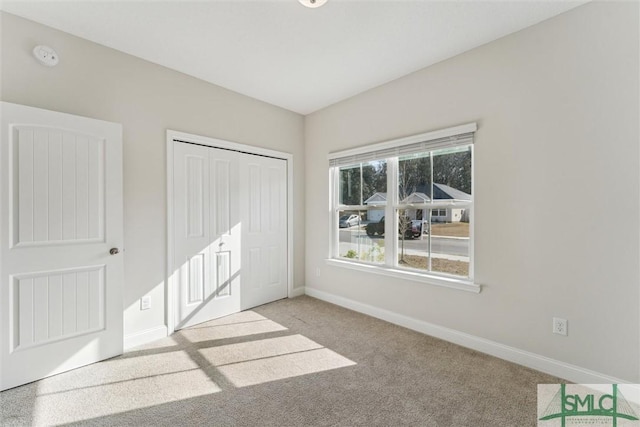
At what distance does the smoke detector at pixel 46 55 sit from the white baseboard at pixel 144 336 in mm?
2419

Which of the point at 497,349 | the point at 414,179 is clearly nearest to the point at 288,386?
the point at 497,349

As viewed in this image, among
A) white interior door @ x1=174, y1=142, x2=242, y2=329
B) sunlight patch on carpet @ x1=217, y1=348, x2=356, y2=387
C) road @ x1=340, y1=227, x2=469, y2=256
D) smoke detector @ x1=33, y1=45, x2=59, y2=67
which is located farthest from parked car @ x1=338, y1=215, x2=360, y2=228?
smoke detector @ x1=33, y1=45, x2=59, y2=67

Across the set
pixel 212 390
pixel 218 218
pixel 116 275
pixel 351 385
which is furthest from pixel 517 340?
pixel 116 275

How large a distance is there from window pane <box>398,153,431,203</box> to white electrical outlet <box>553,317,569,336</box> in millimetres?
1432

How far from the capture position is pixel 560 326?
2164 millimetres

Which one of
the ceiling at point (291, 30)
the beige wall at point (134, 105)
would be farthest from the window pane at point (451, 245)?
the beige wall at point (134, 105)

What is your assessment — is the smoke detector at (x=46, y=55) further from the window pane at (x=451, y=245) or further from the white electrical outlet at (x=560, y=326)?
the white electrical outlet at (x=560, y=326)

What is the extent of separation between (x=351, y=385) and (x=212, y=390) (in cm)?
101

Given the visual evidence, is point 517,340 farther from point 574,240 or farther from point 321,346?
point 321,346

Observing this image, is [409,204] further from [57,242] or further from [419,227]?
[57,242]

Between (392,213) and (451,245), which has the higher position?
(392,213)

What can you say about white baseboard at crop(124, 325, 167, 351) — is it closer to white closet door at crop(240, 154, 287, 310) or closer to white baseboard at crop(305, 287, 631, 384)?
white closet door at crop(240, 154, 287, 310)

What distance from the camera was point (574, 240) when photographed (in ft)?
6.92

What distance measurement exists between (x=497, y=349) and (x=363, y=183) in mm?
2217
